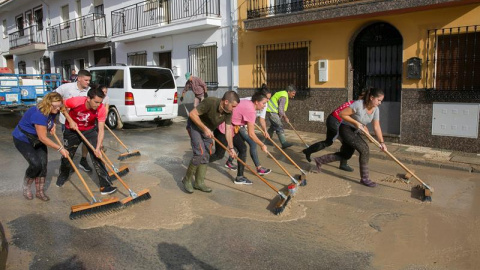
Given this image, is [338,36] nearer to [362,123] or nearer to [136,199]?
[362,123]

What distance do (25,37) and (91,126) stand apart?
23.7 m

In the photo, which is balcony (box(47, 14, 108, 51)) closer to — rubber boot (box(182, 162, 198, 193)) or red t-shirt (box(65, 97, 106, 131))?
red t-shirt (box(65, 97, 106, 131))

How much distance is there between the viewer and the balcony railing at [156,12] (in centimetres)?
1392

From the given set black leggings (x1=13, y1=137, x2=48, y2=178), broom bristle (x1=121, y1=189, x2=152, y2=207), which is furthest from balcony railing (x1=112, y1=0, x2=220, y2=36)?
broom bristle (x1=121, y1=189, x2=152, y2=207)

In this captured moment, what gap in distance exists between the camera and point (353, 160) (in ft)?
25.8

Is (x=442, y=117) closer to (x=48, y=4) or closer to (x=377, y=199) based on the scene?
(x=377, y=199)

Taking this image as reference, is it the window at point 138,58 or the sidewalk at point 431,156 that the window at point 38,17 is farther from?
the sidewalk at point 431,156

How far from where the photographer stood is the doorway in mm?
9594

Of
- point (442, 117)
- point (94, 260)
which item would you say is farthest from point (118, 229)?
point (442, 117)

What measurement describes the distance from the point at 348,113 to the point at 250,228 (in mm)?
2514

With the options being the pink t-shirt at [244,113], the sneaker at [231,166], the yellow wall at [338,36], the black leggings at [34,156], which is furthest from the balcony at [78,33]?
the pink t-shirt at [244,113]

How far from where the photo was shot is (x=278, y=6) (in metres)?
11.6

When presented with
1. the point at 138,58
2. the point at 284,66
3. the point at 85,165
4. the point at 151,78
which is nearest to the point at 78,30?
the point at 138,58

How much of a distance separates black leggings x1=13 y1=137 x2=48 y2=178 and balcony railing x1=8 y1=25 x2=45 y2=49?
72.6 ft
